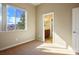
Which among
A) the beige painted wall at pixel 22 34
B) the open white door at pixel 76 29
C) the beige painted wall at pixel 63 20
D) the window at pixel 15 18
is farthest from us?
the window at pixel 15 18

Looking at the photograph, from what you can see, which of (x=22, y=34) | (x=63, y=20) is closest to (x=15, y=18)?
(x=22, y=34)

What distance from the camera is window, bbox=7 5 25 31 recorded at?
5.96 m

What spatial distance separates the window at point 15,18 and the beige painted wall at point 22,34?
0.29 meters

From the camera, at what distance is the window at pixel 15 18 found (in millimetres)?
5957

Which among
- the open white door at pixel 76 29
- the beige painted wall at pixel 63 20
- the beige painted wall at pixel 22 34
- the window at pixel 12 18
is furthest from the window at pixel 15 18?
the open white door at pixel 76 29

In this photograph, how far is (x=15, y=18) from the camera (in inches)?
256

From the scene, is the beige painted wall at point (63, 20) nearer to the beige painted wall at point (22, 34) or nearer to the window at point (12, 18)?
the beige painted wall at point (22, 34)

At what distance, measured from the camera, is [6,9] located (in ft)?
18.2

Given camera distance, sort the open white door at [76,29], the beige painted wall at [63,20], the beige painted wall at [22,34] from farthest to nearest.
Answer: the beige painted wall at [63,20] → the beige painted wall at [22,34] → the open white door at [76,29]

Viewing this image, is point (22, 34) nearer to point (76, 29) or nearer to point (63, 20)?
point (63, 20)

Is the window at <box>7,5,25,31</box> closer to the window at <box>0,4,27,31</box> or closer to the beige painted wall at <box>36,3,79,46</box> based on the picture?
the window at <box>0,4,27,31</box>

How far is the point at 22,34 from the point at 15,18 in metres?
1.07

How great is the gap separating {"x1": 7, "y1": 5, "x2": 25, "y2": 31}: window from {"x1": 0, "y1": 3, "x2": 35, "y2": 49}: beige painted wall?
285 millimetres

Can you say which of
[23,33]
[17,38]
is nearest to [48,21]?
[23,33]
